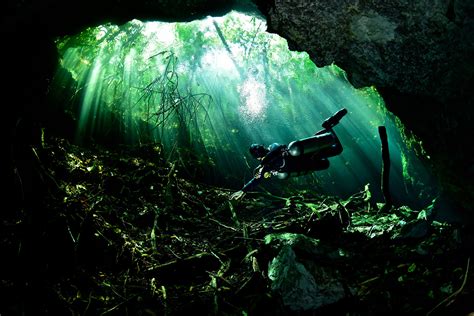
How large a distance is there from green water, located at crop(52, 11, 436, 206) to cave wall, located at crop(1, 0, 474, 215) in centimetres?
213

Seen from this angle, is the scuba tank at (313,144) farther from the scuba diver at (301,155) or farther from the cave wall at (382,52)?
the cave wall at (382,52)

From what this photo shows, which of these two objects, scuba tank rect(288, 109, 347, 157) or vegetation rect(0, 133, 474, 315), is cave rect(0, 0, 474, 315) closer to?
vegetation rect(0, 133, 474, 315)

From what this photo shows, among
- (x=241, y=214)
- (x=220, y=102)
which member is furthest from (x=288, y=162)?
(x=220, y=102)

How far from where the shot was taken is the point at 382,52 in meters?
4.54

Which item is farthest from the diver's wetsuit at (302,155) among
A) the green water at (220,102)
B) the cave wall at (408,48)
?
the green water at (220,102)

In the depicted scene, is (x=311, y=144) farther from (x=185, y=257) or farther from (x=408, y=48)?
(x=185, y=257)

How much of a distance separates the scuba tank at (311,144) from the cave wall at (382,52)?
131cm

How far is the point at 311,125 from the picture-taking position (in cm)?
2495

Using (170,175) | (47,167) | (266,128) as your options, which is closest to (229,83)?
(266,128)

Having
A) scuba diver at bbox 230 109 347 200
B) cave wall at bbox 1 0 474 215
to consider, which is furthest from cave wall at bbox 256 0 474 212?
scuba diver at bbox 230 109 347 200

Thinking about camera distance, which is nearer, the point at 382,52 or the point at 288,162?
the point at 382,52

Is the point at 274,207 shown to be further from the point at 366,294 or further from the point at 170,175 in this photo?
the point at 366,294

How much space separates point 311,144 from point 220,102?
17174 millimetres

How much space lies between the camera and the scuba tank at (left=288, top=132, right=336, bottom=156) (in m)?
4.45
